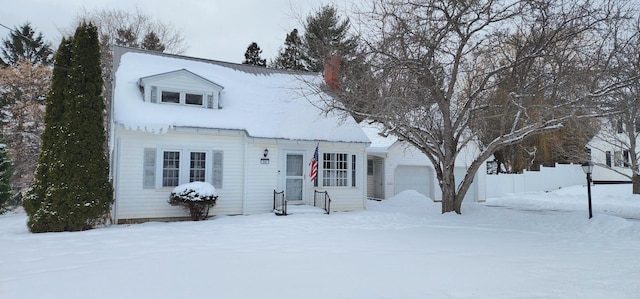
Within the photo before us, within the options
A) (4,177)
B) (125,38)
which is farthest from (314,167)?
(125,38)

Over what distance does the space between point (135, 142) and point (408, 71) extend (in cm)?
805

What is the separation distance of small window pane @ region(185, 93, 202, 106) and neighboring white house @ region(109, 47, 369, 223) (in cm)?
2

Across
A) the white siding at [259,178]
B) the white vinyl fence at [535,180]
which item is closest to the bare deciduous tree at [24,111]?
the white siding at [259,178]

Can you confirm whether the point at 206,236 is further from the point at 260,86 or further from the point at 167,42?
the point at 167,42

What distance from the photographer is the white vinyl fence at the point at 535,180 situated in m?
24.3

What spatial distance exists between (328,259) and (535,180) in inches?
941

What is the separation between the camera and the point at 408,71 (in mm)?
11523

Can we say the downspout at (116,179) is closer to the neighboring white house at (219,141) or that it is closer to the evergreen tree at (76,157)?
the neighboring white house at (219,141)

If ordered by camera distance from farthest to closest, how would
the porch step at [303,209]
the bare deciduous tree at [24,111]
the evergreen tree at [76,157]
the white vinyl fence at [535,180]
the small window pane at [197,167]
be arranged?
the white vinyl fence at [535,180], the bare deciduous tree at [24,111], the porch step at [303,209], the small window pane at [197,167], the evergreen tree at [76,157]

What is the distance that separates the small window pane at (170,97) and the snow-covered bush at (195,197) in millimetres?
2912

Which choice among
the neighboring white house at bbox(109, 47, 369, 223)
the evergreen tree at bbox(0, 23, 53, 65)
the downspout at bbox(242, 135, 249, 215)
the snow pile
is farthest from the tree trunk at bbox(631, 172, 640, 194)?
the evergreen tree at bbox(0, 23, 53, 65)

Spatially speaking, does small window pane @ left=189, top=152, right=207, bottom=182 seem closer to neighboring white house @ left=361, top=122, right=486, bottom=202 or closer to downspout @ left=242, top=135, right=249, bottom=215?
downspout @ left=242, top=135, right=249, bottom=215

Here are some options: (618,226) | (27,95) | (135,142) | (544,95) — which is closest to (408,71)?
(544,95)

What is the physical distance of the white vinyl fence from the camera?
2433 centimetres
